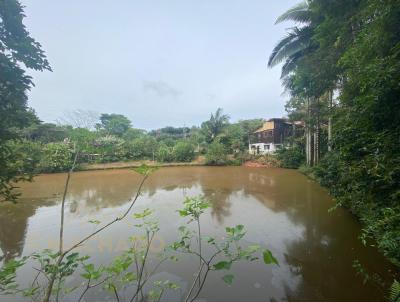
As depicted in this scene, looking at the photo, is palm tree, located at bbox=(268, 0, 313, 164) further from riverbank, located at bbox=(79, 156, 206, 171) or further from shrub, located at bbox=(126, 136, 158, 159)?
shrub, located at bbox=(126, 136, 158, 159)

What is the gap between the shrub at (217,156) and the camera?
65.0ft

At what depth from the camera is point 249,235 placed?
4938mm

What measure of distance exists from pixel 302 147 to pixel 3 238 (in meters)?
18.3

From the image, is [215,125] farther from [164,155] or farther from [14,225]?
[14,225]

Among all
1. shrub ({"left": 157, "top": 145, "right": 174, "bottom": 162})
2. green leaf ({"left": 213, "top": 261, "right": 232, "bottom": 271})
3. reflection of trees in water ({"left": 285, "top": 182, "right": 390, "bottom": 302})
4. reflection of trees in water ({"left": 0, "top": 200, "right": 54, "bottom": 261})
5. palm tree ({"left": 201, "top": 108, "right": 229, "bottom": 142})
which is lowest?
reflection of trees in water ({"left": 0, "top": 200, "right": 54, "bottom": 261})

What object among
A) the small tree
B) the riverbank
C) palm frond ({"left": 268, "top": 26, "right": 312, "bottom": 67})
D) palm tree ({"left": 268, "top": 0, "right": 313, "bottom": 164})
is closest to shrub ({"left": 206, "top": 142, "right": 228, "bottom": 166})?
the riverbank

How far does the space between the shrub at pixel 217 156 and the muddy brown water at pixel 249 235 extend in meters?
10.1

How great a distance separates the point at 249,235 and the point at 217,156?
49.2 ft

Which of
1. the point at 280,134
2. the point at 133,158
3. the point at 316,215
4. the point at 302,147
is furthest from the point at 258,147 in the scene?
the point at 316,215

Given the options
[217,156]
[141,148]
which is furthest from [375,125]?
[141,148]

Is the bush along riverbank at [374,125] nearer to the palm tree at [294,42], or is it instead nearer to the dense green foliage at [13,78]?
the dense green foliage at [13,78]

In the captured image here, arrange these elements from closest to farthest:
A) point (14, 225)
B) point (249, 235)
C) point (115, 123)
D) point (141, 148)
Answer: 1. point (249, 235)
2. point (14, 225)
3. point (141, 148)
4. point (115, 123)

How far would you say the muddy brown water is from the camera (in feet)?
10.4

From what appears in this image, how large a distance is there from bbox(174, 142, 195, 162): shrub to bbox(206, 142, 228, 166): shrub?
2.59 m
